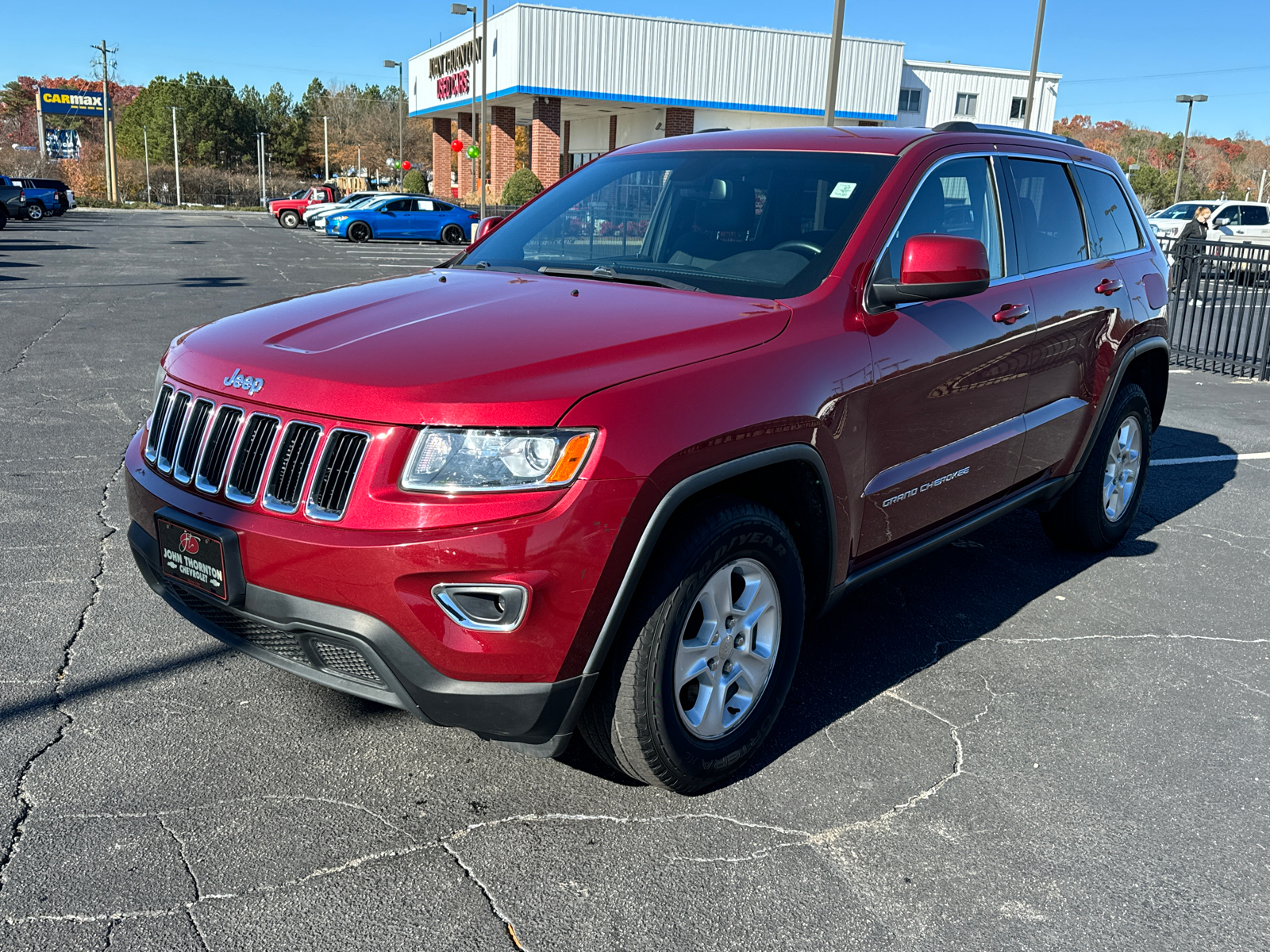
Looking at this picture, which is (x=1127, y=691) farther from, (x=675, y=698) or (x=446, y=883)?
(x=446, y=883)

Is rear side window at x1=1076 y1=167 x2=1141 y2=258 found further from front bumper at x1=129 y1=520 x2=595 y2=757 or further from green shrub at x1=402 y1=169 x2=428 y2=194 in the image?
green shrub at x1=402 y1=169 x2=428 y2=194

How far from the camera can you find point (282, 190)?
8681 cm

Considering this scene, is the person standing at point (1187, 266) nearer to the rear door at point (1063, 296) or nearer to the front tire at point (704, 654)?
the rear door at point (1063, 296)

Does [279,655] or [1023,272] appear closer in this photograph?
[279,655]

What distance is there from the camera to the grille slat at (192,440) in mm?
2982

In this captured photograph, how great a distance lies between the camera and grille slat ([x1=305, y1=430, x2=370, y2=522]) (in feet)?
8.56

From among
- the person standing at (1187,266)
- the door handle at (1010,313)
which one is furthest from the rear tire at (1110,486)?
the person standing at (1187,266)

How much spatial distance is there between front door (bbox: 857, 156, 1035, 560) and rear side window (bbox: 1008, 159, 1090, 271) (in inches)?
7.8

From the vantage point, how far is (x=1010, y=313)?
13.5 ft

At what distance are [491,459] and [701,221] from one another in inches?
70.1

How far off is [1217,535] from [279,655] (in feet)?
17.1

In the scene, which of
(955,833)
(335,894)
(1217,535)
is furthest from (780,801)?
(1217,535)


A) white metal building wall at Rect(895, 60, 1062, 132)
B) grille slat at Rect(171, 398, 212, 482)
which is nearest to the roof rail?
grille slat at Rect(171, 398, 212, 482)

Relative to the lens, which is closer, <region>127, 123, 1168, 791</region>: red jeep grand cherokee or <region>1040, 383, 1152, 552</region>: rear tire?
<region>127, 123, 1168, 791</region>: red jeep grand cherokee
